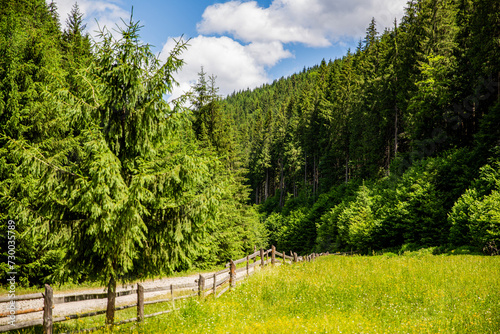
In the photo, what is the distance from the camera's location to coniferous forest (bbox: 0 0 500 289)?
784cm

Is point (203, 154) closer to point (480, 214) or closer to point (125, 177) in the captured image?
point (125, 177)

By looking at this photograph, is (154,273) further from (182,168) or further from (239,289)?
(239,289)

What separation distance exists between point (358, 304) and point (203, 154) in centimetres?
1879

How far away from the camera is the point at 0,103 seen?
14.2 meters

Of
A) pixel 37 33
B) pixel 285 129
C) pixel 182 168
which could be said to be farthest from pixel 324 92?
pixel 182 168

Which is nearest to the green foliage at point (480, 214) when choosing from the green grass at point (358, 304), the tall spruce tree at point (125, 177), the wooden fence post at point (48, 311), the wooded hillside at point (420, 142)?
the wooded hillside at point (420, 142)

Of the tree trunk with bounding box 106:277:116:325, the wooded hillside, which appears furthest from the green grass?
the wooded hillside

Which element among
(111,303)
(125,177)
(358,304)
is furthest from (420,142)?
(111,303)

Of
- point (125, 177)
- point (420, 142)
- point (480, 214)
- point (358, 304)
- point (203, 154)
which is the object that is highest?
point (420, 142)

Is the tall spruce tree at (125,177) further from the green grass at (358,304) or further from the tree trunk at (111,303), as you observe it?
the green grass at (358,304)

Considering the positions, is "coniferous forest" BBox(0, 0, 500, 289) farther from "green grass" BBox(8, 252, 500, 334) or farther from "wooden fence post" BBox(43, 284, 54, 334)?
"green grass" BBox(8, 252, 500, 334)

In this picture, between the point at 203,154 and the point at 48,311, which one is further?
the point at 203,154

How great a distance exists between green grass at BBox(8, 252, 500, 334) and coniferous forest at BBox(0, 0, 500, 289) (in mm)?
1993

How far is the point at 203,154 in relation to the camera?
2561 centimetres
